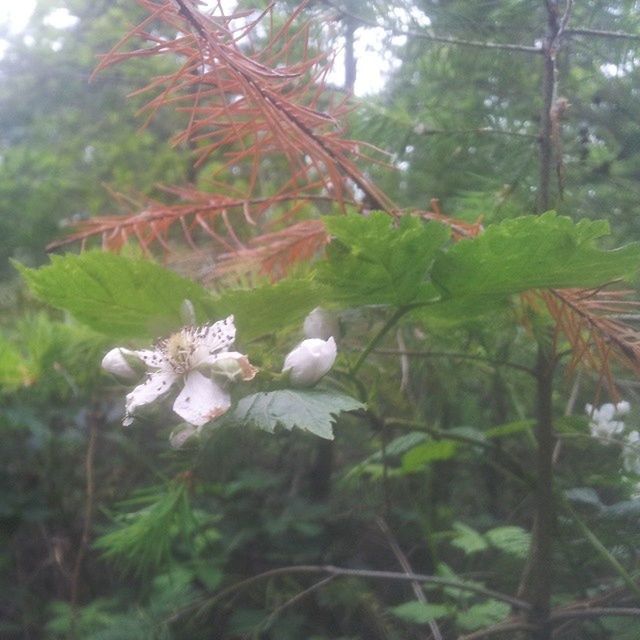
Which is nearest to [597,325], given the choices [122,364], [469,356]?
[469,356]

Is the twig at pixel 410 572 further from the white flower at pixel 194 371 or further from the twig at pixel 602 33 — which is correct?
the twig at pixel 602 33

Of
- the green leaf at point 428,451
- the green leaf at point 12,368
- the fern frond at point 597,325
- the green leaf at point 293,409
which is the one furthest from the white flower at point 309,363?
the green leaf at point 12,368

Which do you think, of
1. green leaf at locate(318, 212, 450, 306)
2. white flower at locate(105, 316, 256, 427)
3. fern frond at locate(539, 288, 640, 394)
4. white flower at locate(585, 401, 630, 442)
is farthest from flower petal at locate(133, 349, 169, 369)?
white flower at locate(585, 401, 630, 442)

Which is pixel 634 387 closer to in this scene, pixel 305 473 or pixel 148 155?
pixel 305 473

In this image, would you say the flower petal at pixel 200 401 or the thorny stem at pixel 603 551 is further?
the thorny stem at pixel 603 551

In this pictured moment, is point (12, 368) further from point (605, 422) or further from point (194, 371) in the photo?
point (605, 422)

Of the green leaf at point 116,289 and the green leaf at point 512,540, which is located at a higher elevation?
the green leaf at point 116,289

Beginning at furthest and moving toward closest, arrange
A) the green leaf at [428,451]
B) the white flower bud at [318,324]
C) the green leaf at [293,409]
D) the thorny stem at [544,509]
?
1. the green leaf at [428,451]
2. the thorny stem at [544,509]
3. the white flower bud at [318,324]
4. the green leaf at [293,409]

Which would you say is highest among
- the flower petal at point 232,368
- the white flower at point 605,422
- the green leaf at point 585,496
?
the flower petal at point 232,368
